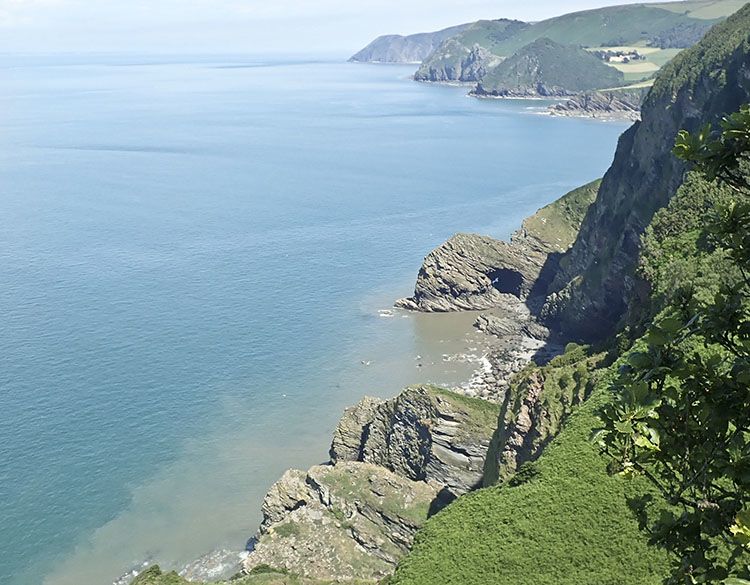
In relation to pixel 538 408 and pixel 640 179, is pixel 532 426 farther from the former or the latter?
pixel 640 179

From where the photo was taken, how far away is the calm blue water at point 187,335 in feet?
188

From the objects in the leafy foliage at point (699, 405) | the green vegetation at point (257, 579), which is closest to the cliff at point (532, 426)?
the green vegetation at point (257, 579)

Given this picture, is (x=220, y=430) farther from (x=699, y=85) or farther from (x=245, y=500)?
(x=699, y=85)

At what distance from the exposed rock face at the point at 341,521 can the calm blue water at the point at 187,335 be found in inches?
271

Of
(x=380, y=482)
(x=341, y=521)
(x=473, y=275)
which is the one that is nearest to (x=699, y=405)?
(x=341, y=521)

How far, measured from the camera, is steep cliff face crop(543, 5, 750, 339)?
76.6 m

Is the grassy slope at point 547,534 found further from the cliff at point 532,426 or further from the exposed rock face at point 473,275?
the exposed rock face at point 473,275

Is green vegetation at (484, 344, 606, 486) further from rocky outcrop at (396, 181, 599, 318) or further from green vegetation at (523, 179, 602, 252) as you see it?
green vegetation at (523, 179, 602, 252)

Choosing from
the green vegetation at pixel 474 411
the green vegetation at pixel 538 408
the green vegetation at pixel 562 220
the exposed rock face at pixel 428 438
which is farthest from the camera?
the green vegetation at pixel 562 220

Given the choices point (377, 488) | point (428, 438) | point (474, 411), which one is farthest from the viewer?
point (474, 411)

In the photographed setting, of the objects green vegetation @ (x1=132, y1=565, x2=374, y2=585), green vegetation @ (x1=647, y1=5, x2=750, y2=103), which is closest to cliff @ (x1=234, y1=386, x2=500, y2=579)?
green vegetation @ (x1=132, y1=565, x2=374, y2=585)

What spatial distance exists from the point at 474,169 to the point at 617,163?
83.3 metres

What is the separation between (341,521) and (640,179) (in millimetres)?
53891

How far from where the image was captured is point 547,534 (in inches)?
1252
